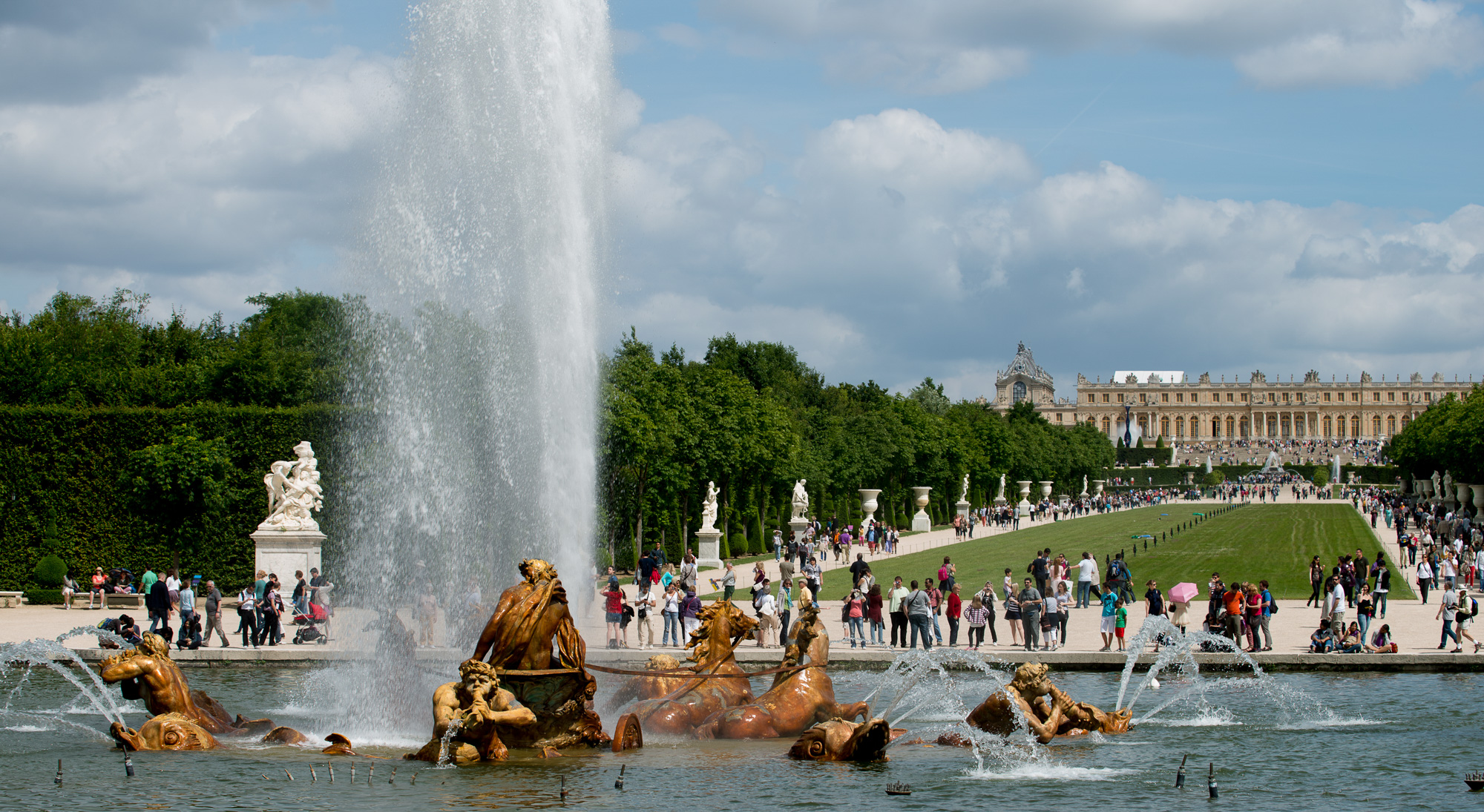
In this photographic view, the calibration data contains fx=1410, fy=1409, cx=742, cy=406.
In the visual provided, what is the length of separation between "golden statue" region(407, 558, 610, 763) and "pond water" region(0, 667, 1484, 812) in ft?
0.77

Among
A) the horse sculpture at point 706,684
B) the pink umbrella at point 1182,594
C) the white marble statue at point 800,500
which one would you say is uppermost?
the white marble statue at point 800,500

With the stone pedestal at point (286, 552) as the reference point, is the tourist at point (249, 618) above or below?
below

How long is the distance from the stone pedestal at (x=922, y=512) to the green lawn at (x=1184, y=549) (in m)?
4.98

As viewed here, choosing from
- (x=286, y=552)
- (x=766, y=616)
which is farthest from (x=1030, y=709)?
Answer: (x=286, y=552)

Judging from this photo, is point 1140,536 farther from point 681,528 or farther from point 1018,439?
point 1018,439

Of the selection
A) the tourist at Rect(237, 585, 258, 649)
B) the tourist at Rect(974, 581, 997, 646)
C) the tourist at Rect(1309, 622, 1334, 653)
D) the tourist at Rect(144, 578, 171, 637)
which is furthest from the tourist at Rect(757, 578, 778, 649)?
the tourist at Rect(144, 578, 171, 637)

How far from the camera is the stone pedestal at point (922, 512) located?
6925 cm

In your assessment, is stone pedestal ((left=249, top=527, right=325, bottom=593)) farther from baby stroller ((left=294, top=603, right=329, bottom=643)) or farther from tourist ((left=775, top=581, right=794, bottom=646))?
tourist ((left=775, top=581, right=794, bottom=646))

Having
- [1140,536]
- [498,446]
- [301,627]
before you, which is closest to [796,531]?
[1140,536]

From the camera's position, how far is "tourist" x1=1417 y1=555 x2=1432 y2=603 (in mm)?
28234

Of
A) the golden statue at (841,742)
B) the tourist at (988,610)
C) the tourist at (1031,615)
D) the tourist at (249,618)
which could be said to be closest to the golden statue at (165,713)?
the golden statue at (841,742)

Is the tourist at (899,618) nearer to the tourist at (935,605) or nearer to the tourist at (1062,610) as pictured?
the tourist at (935,605)

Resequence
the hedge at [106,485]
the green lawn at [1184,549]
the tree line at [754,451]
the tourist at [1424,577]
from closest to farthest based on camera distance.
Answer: the tourist at [1424,577] < the hedge at [106,485] < the green lawn at [1184,549] < the tree line at [754,451]

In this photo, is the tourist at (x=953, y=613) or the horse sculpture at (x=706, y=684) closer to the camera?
the horse sculpture at (x=706, y=684)
